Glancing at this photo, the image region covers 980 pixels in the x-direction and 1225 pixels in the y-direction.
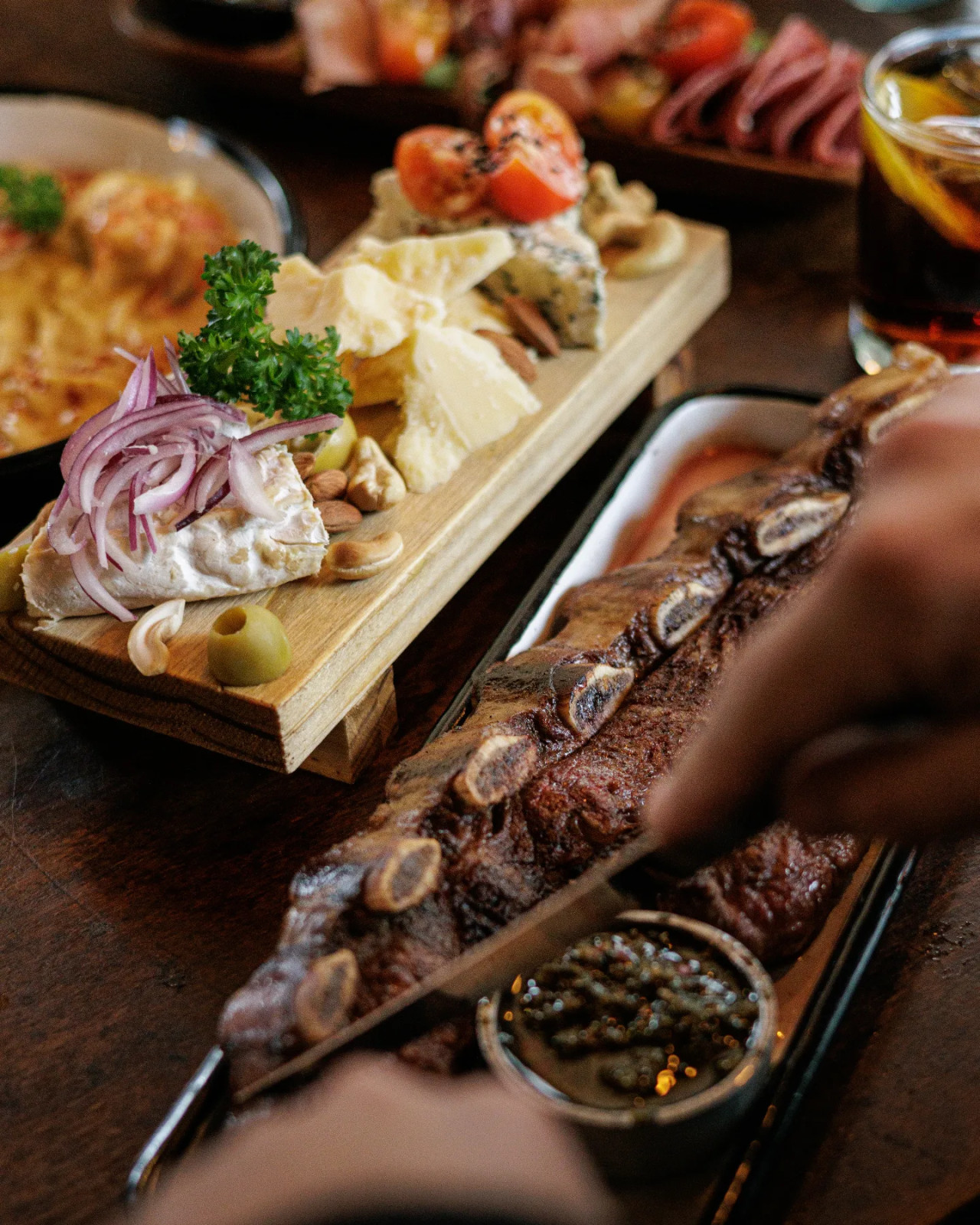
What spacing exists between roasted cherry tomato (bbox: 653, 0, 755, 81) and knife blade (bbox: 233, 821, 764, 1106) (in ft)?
8.53

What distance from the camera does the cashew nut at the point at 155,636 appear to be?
5.27 feet

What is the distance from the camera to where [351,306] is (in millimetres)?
1924

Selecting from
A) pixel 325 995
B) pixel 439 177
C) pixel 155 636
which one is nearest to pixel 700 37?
pixel 439 177

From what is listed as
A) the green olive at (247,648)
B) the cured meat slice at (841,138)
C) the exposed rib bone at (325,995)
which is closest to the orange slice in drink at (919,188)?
the cured meat slice at (841,138)

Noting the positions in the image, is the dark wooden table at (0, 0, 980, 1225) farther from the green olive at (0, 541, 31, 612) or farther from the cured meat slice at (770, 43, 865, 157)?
the cured meat slice at (770, 43, 865, 157)

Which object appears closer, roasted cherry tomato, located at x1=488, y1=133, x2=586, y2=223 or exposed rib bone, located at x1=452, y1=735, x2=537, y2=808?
exposed rib bone, located at x1=452, y1=735, x2=537, y2=808

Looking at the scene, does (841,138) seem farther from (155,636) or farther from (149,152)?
(155,636)

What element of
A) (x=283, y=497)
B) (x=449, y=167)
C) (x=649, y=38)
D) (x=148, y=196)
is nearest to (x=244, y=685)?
(x=283, y=497)

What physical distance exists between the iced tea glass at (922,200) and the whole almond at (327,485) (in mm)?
1291

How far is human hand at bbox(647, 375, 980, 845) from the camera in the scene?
962 mm

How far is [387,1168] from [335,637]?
1.00 meters

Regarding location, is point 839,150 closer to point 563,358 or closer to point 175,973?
point 563,358

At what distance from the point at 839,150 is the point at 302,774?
217cm

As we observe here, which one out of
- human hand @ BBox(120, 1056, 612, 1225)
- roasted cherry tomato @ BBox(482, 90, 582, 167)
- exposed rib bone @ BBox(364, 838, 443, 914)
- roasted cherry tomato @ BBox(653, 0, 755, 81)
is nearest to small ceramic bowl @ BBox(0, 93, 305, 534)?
roasted cherry tomato @ BBox(482, 90, 582, 167)
